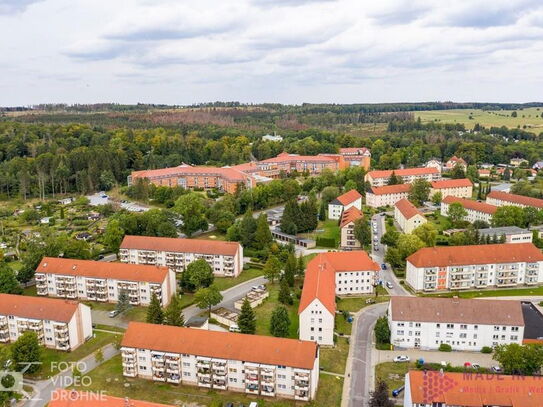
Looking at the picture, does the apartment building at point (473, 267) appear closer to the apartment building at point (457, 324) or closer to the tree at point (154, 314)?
the apartment building at point (457, 324)

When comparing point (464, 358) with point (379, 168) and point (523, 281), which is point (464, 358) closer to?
point (523, 281)

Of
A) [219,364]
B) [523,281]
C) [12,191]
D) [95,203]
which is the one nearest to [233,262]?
[219,364]

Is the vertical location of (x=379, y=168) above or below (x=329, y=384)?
above

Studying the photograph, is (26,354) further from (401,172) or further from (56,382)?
(401,172)

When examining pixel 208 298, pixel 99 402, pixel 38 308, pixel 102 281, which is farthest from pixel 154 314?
pixel 99 402

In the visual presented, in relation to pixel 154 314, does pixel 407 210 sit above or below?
above

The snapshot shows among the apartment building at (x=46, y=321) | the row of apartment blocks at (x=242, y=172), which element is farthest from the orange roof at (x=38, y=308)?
the row of apartment blocks at (x=242, y=172)
